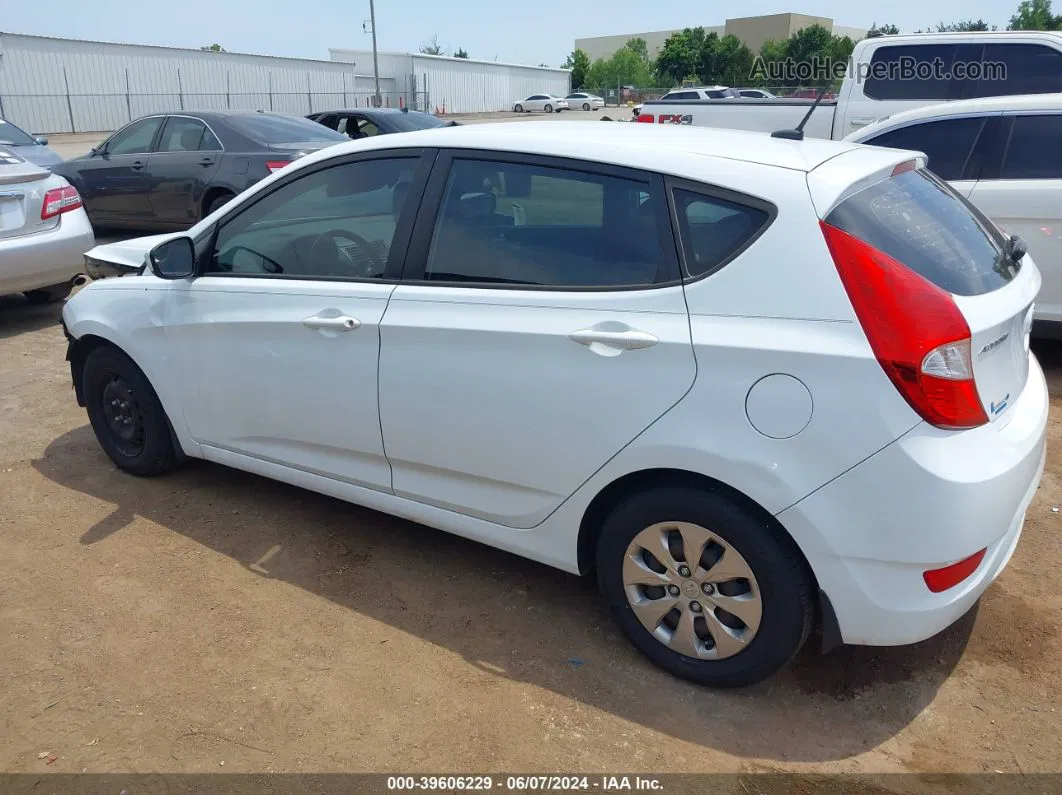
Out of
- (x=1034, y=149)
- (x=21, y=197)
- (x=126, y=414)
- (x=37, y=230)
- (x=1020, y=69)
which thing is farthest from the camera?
(x=1020, y=69)

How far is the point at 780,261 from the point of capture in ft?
8.09

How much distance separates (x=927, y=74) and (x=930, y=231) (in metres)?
8.46

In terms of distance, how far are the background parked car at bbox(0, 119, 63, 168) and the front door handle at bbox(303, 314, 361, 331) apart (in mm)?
10039

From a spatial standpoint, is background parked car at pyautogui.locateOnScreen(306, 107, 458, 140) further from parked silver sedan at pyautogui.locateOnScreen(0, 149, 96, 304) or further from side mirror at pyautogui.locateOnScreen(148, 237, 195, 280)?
side mirror at pyautogui.locateOnScreen(148, 237, 195, 280)

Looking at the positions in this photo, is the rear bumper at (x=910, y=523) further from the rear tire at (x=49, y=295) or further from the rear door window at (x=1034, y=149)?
the rear tire at (x=49, y=295)

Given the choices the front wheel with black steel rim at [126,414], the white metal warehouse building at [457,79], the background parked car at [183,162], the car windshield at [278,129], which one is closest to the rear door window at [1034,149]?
the front wheel with black steel rim at [126,414]

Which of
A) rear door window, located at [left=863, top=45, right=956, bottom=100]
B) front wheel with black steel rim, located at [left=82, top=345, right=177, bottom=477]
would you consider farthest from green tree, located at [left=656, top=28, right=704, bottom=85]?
front wheel with black steel rim, located at [left=82, top=345, right=177, bottom=477]

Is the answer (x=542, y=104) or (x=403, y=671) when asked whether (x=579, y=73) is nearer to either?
(x=542, y=104)

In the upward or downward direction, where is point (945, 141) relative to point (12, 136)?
downward

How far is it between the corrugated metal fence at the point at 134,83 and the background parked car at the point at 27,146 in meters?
24.8

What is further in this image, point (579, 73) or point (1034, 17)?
point (579, 73)

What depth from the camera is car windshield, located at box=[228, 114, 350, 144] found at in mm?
9453

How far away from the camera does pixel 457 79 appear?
63.5m

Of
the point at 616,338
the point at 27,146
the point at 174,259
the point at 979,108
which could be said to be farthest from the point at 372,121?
the point at 616,338
